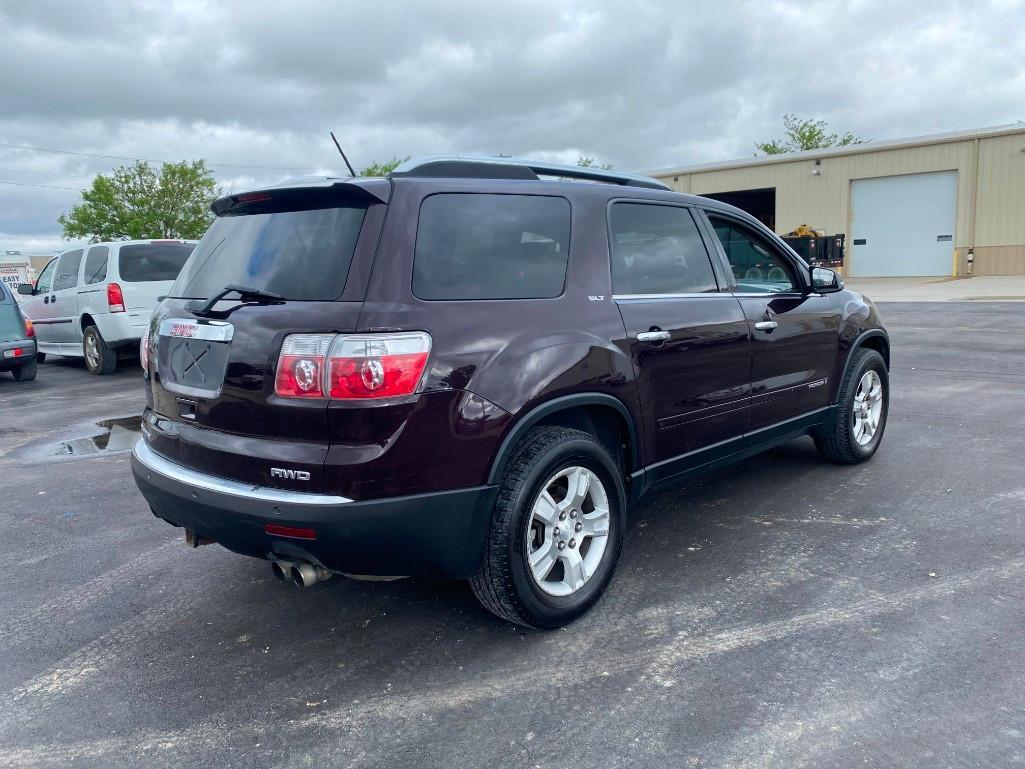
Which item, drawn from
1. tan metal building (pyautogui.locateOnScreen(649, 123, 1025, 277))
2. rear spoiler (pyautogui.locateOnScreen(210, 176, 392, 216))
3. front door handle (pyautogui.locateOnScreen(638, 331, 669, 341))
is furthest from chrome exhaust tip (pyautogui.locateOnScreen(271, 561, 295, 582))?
tan metal building (pyautogui.locateOnScreen(649, 123, 1025, 277))

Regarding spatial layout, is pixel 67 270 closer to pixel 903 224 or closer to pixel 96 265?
pixel 96 265

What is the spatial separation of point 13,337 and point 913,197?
2833cm

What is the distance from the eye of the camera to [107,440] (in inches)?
283

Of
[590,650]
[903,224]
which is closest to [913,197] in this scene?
[903,224]

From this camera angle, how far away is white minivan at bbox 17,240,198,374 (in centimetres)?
1092

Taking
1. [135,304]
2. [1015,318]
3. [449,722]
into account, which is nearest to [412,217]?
[449,722]

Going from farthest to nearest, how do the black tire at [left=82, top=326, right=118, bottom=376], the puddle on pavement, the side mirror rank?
1. the black tire at [left=82, top=326, right=118, bottom=376]
2. the puddle on pavement
3. the side mirror

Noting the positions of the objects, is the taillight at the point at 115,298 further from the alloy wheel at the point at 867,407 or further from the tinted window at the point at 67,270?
the alloy wheel at the point at 867,407

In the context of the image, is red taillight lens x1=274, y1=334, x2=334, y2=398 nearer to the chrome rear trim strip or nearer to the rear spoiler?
the chrome rear trim strip

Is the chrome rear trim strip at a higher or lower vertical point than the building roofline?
lower

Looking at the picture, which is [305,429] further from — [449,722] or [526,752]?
[526,752]

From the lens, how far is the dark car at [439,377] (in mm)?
2770

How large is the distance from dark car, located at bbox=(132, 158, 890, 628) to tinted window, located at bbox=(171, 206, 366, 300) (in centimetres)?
1

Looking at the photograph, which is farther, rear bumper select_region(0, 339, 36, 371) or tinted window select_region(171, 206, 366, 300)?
rear bumper select_region(0, 339, 36, 371)
